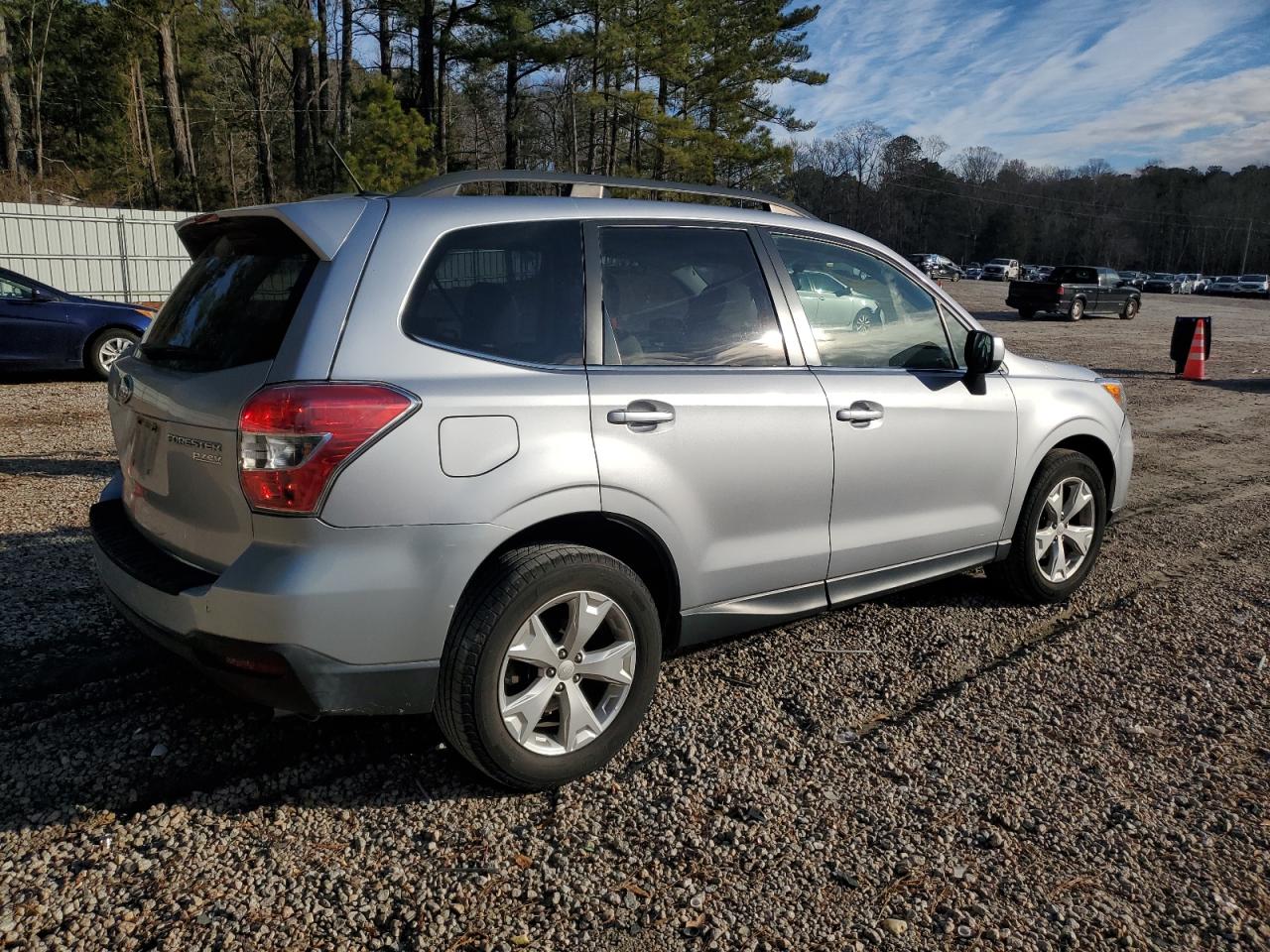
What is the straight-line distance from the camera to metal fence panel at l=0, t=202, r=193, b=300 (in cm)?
1922

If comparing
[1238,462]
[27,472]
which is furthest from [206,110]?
[1238,462]

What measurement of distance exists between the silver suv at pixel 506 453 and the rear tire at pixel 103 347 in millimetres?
9603

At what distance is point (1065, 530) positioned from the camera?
4.74 m

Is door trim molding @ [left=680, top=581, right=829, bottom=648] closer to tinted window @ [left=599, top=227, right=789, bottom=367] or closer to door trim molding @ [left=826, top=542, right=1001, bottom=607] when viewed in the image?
door trim molding @ [left=826, top=542, right=1001, bottom=607]

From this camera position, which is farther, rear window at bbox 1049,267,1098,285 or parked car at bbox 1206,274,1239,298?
parked car at bbox 1206,274,1239,298

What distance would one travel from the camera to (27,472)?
7211 millimetres

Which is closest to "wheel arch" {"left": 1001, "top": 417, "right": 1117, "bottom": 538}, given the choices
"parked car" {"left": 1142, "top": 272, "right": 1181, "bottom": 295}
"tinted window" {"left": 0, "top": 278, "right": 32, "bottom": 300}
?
"tinted window" {"left": 0, "top": 278, "right": 32, "bottom": 300}

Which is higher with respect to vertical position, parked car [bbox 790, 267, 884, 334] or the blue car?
parked car [bbox 790, 267, 884, 334]

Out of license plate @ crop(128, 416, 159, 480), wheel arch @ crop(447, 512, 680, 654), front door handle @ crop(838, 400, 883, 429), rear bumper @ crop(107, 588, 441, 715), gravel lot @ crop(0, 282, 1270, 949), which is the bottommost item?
gravel lot @ crop(0, 282, 1270, 949)

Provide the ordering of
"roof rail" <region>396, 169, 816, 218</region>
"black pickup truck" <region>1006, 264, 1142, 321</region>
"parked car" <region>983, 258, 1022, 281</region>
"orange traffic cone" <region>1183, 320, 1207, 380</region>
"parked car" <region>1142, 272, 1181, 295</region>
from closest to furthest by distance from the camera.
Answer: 1. "roof rail" <region>396, 169, 816, 218</region>
2. "orange traffic cone" <region>1183, 320, 1207, 380</region>
3. "black pickup truck" <region>1006, 264, 1142, 321</region>
4. "parked car" <region>1142, 272, 1181, 295</region>
5. "parked car" <region>983, 258, 1022, 281</region>

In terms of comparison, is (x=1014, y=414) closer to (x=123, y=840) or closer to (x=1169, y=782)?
(x=1169, y=782)

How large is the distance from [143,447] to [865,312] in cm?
281

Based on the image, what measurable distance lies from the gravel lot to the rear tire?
326 inches

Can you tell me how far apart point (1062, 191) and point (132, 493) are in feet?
536
